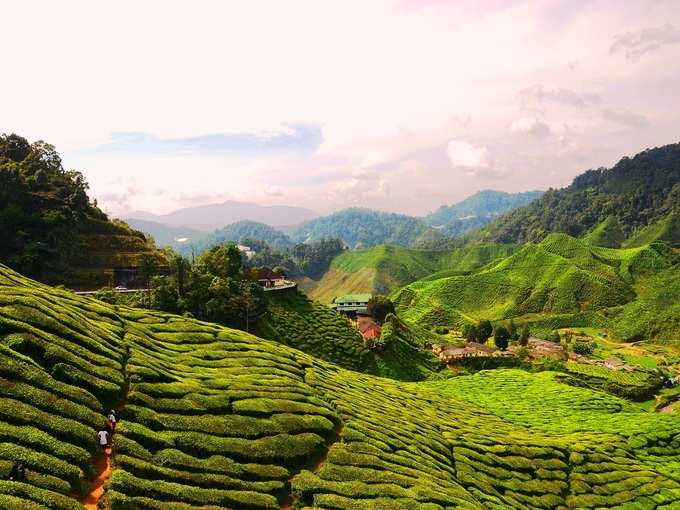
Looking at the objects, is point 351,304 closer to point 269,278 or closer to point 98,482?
point 269,278

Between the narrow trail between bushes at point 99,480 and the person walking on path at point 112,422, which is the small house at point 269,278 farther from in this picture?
the narrow trail between bushes at point 99,480

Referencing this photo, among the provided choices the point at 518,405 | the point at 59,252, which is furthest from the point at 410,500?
the point at 59,252

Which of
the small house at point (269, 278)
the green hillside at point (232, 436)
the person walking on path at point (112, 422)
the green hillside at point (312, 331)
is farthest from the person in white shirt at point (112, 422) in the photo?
the small house at point (269, 278)

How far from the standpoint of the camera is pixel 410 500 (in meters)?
28.6

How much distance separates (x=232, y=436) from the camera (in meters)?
29.6

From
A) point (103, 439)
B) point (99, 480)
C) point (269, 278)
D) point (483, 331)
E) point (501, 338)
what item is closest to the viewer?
point (99, 480)

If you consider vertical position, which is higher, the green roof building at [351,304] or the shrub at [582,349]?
the green roof building at [351,304]

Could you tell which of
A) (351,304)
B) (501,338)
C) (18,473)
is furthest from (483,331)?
(18,473)

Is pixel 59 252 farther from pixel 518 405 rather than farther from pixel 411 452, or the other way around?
pixel 518 405

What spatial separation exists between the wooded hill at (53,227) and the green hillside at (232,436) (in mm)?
42723

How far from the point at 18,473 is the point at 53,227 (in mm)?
75543

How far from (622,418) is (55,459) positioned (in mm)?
80954

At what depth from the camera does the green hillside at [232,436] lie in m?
24.0

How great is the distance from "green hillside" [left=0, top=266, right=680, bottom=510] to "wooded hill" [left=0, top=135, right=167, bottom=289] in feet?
140
